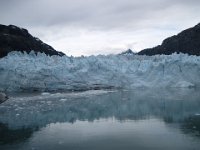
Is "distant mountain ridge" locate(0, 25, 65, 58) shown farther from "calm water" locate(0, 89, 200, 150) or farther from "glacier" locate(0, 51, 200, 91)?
"calm water" locate(0, 89, 200, 150)

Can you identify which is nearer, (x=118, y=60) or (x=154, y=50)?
(x=118, y=60)

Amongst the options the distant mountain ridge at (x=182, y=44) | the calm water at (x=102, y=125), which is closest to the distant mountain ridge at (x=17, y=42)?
the distant mountain ridge at (x=182, y=44)

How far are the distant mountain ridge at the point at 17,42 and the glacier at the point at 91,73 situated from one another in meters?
8.49

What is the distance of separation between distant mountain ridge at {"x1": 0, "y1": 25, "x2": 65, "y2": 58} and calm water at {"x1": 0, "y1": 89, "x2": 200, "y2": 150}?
19207 mm

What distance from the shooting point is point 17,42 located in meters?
34.8

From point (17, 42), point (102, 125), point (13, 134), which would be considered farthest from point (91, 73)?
point (13, 134)

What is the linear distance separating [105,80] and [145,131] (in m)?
15.1

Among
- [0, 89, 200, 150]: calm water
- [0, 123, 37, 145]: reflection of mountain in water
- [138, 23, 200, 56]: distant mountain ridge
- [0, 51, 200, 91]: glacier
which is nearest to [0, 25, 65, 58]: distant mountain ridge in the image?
[0, 51, 200, 91]: glacier

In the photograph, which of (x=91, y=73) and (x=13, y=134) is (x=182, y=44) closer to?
(x=91, y=73)

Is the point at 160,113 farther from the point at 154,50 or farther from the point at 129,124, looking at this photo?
the point at 154,50

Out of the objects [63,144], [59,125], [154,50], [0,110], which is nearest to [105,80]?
[0,110]

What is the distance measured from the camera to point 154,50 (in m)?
43.2

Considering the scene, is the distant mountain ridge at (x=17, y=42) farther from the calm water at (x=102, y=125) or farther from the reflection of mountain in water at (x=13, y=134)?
the reflection of mountain in water at (x=13, y=134)

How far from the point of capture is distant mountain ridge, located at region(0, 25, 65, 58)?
33344 mm
